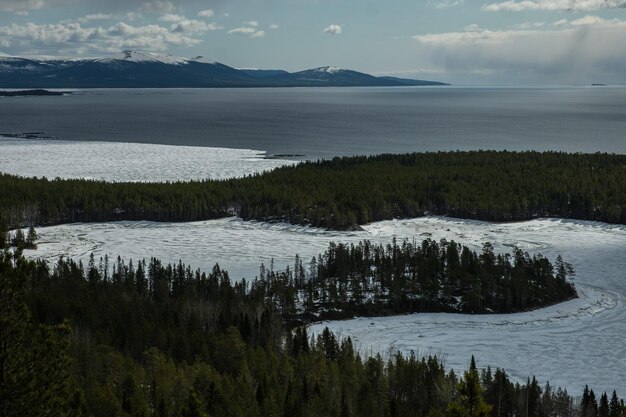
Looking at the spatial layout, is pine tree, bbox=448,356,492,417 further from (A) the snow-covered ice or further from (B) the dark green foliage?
(A) the snow-covered ice

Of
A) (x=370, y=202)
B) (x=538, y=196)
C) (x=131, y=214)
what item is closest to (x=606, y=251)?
(x=538, y=196)

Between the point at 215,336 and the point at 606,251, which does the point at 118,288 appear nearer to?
the point at 215,336

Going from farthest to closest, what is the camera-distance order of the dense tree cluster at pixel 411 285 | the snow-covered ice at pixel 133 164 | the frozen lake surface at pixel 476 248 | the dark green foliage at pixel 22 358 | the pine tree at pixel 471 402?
the snow-covered ice at pixel 133 164, the dense tree cluster at pixel 411 285, the frozen lake surface at pixel 476 248, the dark green foliage at pixel 22 358, the pine tree at pixel 471 402

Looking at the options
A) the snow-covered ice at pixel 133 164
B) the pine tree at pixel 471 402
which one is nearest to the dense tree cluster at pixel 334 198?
the snow-covered ice at pixel 133 164

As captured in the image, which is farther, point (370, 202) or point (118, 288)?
point (370, 202)

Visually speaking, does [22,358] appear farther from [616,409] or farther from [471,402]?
[616,409]

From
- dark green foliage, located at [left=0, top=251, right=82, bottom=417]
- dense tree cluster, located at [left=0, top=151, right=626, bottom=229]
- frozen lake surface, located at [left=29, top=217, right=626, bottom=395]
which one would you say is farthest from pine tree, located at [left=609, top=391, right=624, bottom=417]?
dense tree cluster, located at [left=0, top=151, right=626, bottom=229]

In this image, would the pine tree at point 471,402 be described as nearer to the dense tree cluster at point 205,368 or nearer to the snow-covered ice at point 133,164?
the dense tree cluster at point 205,368
